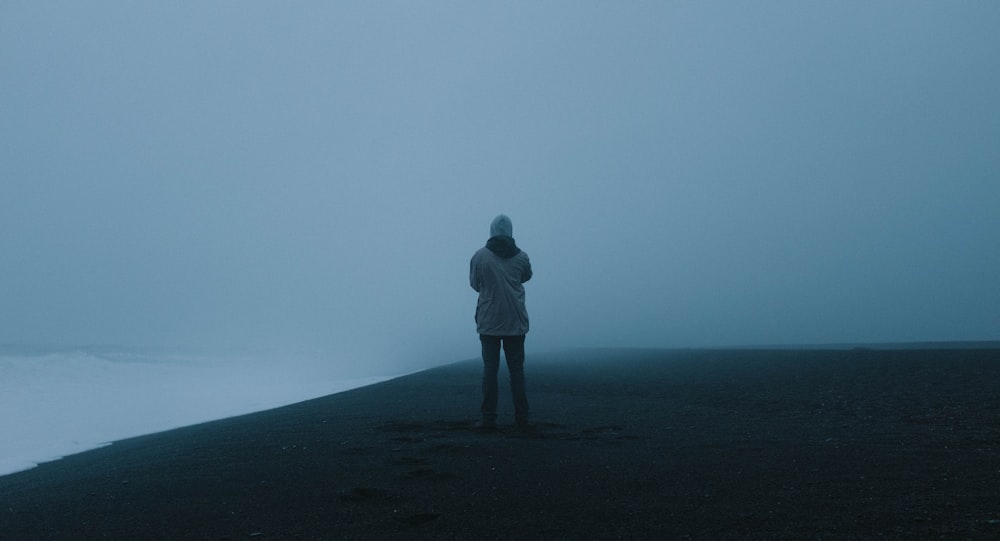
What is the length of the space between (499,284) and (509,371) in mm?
878

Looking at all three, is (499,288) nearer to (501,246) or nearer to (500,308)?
(500,308)

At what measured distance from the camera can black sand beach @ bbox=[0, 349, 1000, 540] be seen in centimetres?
327

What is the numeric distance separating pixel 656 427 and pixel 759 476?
8.44 feet

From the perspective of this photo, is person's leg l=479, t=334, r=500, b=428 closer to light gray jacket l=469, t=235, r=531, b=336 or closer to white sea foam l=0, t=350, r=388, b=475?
light gray jacket l=469, t=235, r=531, b=336

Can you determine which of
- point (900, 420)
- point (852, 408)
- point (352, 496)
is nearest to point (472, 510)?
point (352, 496)

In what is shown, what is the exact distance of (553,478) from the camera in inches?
171

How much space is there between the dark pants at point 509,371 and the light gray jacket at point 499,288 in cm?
12

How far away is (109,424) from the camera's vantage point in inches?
410

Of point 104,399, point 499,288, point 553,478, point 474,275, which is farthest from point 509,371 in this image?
point 104,399

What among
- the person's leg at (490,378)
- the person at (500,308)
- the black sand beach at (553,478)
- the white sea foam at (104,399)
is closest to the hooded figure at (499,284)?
the person at (500,308)

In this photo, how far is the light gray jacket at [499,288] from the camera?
7.11m

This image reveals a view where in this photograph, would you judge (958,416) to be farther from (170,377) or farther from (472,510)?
A: (170,377)

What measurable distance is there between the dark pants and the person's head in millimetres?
1056

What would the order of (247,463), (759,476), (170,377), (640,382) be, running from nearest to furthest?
(759,476), (247,463), (640,382), (170,377)
